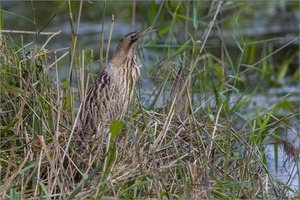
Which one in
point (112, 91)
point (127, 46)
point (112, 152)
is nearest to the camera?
point (112, 152)

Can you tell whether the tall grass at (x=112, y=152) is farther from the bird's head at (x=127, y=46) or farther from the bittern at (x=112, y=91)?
the bird's head at (x=127, y=46)

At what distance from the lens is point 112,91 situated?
4.46m

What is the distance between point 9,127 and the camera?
12.9ft

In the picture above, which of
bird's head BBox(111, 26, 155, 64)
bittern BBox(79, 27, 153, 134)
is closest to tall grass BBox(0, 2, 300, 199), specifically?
bittern BBox(79, 27, 153, 134)

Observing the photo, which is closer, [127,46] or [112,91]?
[112,91]

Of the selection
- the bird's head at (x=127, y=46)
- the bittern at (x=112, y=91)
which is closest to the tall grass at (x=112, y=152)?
the bittern at (x=112, y=91)

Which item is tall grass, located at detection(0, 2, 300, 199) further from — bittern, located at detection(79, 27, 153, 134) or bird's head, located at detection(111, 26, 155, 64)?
bird's head, located at detection(111, 26, 155, 64)

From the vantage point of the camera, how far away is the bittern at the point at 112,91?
4.20 metres

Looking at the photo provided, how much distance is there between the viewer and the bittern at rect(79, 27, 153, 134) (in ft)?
13.8

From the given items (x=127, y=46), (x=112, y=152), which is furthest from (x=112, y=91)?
(x=112, y=152)

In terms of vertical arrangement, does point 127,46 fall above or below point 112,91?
above

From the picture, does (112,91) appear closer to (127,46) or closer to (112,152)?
(127,46)

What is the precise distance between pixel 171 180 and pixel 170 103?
0.56m

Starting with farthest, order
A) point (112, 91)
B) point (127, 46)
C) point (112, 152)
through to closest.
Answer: point (127, 46)
point (112, 91)
point (112, 152)
